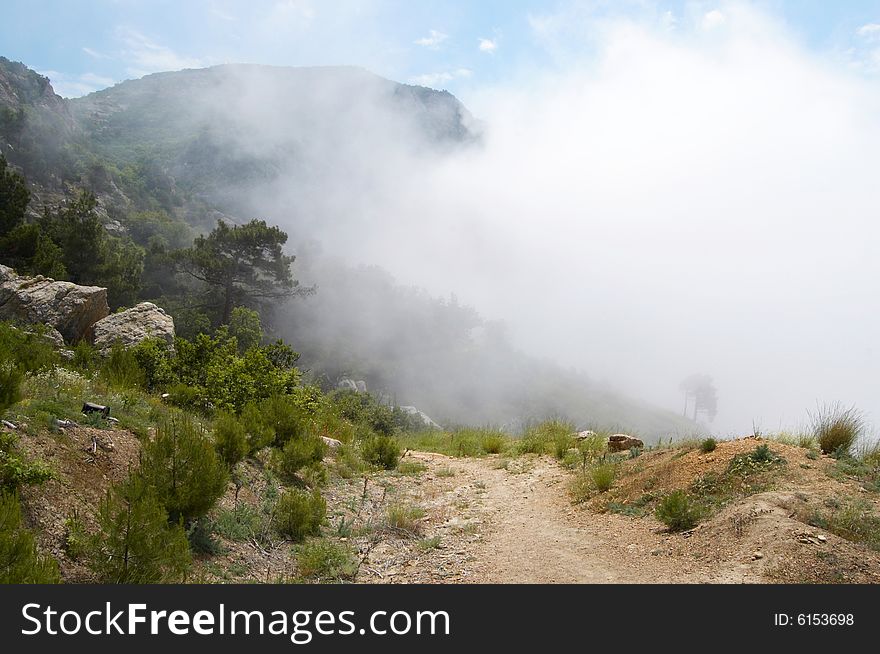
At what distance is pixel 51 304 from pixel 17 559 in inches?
540

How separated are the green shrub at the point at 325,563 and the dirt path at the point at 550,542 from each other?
635 mm

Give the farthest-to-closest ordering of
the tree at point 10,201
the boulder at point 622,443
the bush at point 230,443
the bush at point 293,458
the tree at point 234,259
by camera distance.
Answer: the tree at point 234,259, the tree at point 10,201, the boulder at point 622,443, the bush at point 293,458, the bush at point 230,443

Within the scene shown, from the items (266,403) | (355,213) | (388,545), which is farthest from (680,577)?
Result: (355,213)

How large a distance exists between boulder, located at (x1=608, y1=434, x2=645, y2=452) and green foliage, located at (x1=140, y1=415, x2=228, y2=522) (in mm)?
9823

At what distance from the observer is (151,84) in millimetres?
184125

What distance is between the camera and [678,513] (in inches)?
275

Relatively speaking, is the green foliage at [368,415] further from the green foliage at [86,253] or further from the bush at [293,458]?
the green foliage at [86,253]

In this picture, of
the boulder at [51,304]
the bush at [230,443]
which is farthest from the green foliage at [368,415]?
the bush at [230,443]

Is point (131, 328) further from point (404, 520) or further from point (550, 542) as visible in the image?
point (550, 542)

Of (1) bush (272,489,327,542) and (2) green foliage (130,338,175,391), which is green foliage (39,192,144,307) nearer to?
(2) green foliage (130,338,175,391)

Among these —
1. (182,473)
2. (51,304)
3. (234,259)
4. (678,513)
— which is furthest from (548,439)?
(234,259)

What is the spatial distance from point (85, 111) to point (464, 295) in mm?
112487

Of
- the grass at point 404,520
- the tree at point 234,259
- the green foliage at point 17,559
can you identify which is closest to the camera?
the green foliage at point 17,559

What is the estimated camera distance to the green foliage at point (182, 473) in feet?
17.7
